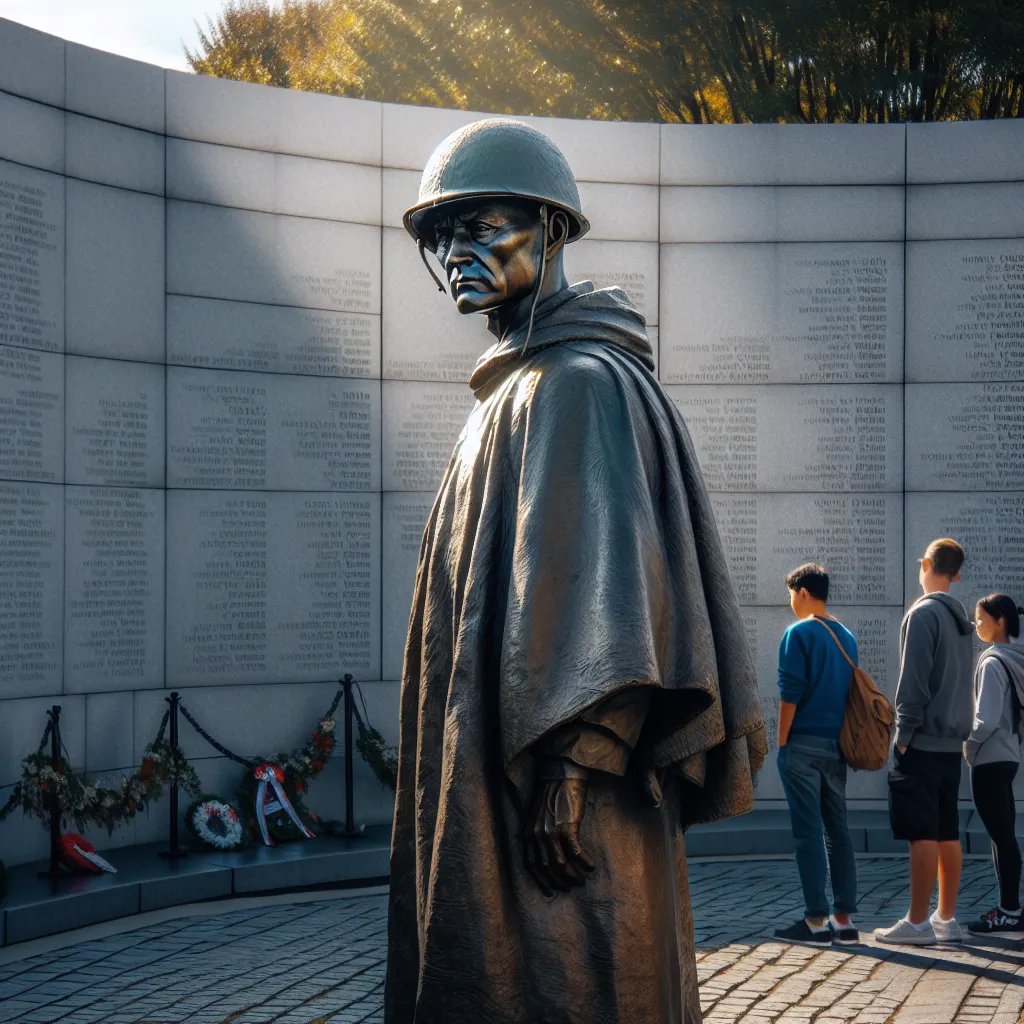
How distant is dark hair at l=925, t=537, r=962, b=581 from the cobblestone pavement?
6.12 feet

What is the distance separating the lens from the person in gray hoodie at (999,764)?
718cm

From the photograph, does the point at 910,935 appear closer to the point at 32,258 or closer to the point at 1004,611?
the point at 1004,611

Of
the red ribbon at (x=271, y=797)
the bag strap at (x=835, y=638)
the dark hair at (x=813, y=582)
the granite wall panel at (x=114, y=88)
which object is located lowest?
the red ribbon at (x=271, y=797)

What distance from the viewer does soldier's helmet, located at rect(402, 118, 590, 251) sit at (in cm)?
289

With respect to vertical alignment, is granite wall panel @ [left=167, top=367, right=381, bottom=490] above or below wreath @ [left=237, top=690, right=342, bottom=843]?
above

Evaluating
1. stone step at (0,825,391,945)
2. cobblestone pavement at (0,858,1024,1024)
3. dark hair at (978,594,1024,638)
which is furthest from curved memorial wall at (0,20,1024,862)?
dark hair at (978,594,1024,638)

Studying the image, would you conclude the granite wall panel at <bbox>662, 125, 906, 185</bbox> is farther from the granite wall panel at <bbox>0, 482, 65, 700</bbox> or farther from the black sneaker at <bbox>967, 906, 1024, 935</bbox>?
the black sneaker at <bbox>967, 906, 1024, 935</bbox>

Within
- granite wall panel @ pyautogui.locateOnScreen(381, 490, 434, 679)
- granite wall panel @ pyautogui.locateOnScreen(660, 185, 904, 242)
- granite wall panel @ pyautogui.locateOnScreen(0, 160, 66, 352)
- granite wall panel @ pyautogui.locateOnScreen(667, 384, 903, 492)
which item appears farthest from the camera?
granite wall panel @ pyautogui.locateOnScreen(660, 185, 904, 242)

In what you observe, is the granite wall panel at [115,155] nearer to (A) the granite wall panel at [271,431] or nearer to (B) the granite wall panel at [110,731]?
(A) the granite wall panel at [271,431]

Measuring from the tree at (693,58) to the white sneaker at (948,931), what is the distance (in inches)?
729

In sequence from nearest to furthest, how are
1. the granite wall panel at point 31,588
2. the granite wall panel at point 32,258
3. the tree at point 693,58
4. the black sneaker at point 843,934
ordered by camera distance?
the black sneaker at point 843,934 < the granite wall panel at point 31,588 < the granite wall panel at point 32,258 < the tree at point 693,58

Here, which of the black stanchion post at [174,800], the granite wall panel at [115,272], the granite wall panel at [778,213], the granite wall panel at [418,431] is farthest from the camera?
the granite wall panel at [778,213]

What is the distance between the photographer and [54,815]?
8141mm

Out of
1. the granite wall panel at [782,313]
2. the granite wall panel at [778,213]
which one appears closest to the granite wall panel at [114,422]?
the granite wall panel at [782,313]
